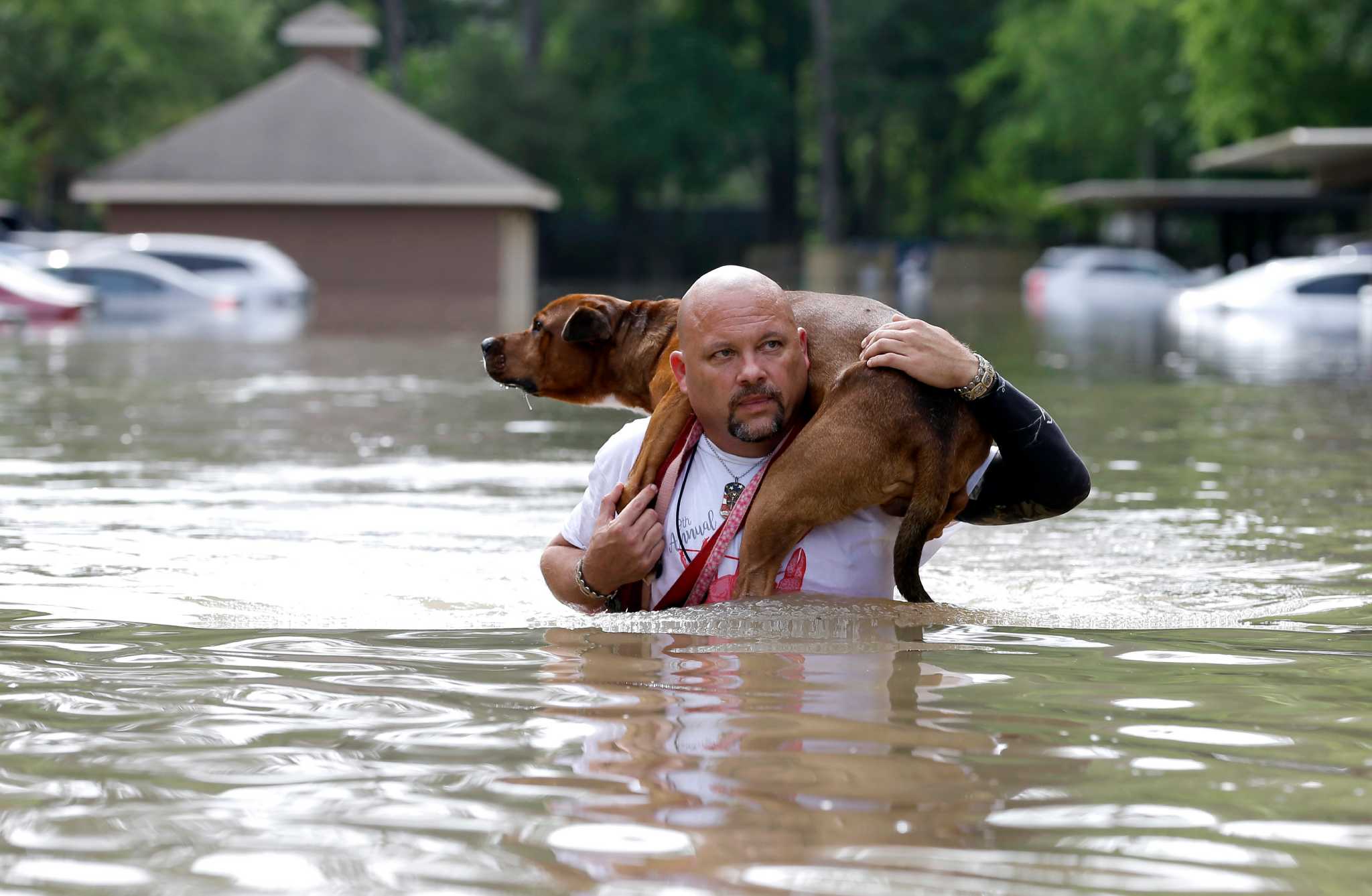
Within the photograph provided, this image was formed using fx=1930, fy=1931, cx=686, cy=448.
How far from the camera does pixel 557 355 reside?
748 cm

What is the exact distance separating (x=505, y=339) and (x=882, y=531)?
222 cm

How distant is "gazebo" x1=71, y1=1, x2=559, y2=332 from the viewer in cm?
4831

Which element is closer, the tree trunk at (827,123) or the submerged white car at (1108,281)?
the submerged white car at (1108,281)

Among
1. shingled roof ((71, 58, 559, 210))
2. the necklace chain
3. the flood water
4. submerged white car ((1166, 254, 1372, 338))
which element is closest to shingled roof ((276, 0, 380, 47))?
shingled roof ((71, 58, 559, 210))

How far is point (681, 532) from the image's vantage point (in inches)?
231

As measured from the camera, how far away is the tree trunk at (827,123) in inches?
2714

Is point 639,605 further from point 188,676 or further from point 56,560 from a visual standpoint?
point 56,560

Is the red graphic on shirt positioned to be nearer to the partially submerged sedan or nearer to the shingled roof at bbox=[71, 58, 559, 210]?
the partially submerged sedan

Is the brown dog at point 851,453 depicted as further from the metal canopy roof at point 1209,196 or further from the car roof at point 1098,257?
the metal canopy roof at point 1209,196

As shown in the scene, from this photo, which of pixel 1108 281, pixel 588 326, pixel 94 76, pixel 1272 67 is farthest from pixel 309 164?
pixel 588 326

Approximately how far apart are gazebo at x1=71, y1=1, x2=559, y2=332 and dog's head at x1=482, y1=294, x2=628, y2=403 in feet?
131

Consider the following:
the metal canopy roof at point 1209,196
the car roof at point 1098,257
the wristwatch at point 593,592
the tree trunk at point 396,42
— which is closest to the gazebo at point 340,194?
the car roof at point 1098,257

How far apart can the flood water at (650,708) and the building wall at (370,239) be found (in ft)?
130

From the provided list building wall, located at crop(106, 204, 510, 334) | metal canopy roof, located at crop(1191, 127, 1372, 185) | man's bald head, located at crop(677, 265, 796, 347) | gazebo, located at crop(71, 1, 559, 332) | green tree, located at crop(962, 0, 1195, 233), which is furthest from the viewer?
green tree, located at crop(962, 0, 1195, 233)
